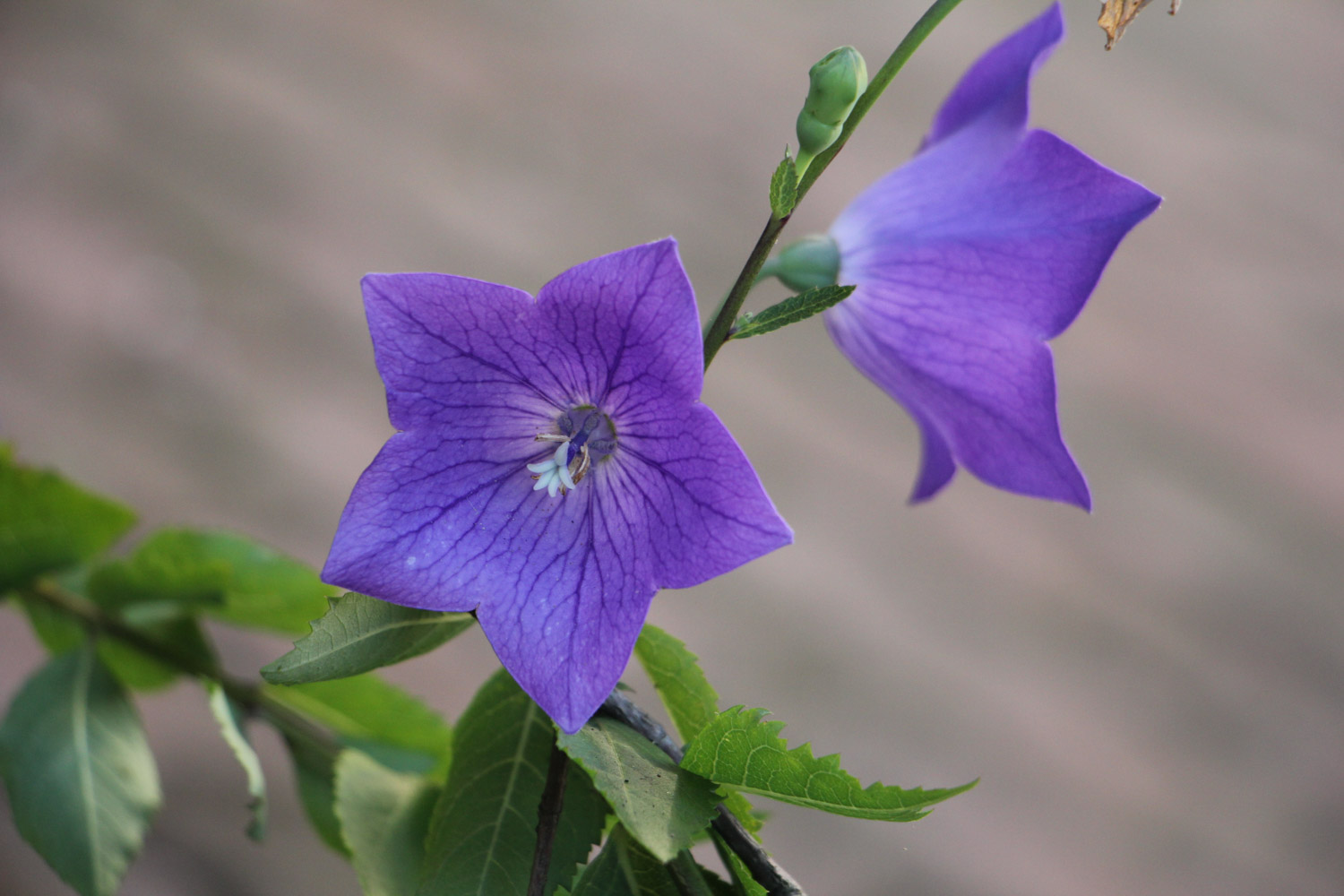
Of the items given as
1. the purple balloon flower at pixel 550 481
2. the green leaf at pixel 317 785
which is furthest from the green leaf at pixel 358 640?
the green leaf at pixel 317 785

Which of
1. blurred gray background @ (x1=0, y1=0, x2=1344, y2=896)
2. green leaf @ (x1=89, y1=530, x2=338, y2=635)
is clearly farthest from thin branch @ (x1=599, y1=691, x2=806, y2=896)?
blurred gray background @ (x1=0, y1=0, x2=1344, y2=896)

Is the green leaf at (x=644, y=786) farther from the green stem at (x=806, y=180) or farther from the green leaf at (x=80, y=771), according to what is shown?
the green leaf at (x=80, y=771)

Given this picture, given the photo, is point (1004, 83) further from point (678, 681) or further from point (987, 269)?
point (678, 681)

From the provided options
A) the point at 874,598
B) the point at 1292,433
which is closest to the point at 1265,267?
the point at 1292,433

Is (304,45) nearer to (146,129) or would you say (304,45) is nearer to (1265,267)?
(146,129)

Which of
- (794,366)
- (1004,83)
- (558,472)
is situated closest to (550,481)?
(558,472)
